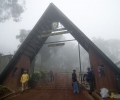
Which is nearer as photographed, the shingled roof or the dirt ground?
the dirt ground

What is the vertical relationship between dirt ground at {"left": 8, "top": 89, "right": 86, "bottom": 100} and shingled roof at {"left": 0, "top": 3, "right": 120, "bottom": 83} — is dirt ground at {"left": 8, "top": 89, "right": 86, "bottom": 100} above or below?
below

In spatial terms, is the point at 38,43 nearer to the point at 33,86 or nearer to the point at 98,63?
the point at 33,86

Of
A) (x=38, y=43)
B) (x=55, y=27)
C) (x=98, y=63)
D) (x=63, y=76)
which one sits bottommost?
(x=63, y=76)

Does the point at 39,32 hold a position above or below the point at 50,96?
above

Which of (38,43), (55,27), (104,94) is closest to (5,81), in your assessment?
(38,43)

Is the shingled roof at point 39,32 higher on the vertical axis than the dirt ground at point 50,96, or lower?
higher

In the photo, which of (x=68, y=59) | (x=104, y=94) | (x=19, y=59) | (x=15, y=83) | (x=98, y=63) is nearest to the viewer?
(x=104, y=94)

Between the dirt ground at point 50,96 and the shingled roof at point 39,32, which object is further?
the shingled roof at point 39,32

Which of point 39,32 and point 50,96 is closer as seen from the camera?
point 50,96

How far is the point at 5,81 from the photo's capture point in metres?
10.5

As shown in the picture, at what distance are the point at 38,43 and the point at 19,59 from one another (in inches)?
147

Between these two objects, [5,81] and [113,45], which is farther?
[113,45]

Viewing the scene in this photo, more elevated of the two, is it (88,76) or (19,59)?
(19,59)

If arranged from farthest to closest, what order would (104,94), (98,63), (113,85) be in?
(98,63) → (113,85) → (104,94)
